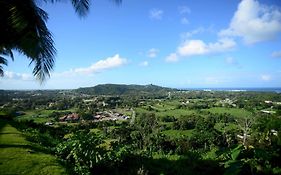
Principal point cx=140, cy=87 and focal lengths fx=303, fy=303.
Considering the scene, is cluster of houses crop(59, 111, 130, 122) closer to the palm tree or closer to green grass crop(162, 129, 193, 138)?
green grass crop(162, 129, 193, 138)

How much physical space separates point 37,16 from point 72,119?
62.1 metres

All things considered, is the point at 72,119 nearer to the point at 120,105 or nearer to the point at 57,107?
the point at 57,107

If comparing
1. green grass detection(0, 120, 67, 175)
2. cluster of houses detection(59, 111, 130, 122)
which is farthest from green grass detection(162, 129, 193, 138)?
green grass detection(0, 120, 67, 175)

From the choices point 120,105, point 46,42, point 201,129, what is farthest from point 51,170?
point 120,105

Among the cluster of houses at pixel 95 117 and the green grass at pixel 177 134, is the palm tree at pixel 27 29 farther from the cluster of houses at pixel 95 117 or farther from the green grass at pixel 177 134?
the cluster of houses at pixel 95 117

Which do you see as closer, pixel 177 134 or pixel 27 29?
pixel 27 29

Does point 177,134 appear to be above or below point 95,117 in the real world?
below

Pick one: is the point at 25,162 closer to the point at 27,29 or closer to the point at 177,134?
the point at 27,29

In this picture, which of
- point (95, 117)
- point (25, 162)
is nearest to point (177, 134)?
point (95, 117)

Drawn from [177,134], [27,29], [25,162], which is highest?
[27,29]

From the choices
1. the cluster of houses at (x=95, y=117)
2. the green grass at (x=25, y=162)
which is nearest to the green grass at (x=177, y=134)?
the cluster of houses at (x=95, y=117)

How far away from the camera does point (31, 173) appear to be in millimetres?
7020

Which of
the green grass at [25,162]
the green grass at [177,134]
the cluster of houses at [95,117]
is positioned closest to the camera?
the green grass at [25,162]

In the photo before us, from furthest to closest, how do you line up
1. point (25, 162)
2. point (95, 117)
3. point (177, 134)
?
point (95, 117) → point (177, 134) → point (25, 162)
